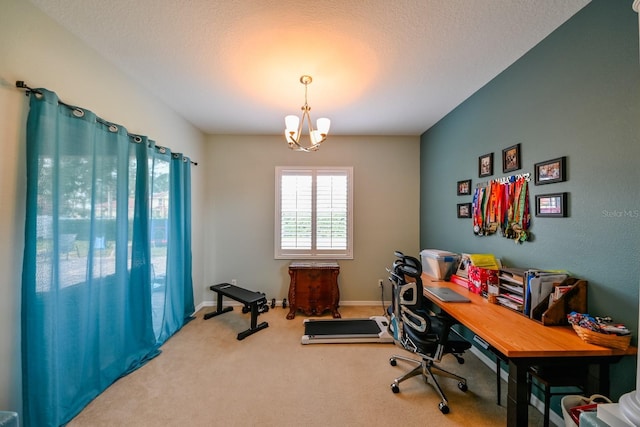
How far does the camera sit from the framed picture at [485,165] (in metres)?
2.28

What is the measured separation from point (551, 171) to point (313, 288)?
2.83m

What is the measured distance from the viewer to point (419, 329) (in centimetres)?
179

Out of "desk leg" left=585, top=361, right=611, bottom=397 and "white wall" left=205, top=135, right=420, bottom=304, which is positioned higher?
"white wall" left=205, top=135, right=420, bottom=304

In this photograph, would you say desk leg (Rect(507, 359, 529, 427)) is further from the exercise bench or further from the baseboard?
the exercise bench

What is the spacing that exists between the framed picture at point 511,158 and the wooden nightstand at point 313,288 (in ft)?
7.51

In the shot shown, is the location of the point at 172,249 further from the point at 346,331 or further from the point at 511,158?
the point at 511,158

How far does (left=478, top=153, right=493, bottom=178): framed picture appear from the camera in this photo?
7.47 feet

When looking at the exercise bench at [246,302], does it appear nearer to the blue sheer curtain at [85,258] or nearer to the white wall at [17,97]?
the blue sheer curtain at [85,258]

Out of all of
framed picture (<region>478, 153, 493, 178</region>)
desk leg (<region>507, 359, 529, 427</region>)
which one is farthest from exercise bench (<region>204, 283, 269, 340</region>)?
framed picture (<region>478, 153, 493, 178</region>)

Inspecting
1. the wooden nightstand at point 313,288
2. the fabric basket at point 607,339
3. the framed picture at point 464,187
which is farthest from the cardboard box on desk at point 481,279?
the wooden nightstand at point 313,288

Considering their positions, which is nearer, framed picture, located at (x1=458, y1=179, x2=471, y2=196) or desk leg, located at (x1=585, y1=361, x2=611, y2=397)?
desk leg, located at (x1=585, y1=361, x2=611, y2=397)

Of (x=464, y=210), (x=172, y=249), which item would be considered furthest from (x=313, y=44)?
(x=172, y=249)

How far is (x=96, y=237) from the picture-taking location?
180 cm

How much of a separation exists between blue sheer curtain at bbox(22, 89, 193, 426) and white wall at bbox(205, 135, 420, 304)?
109 centimetres
